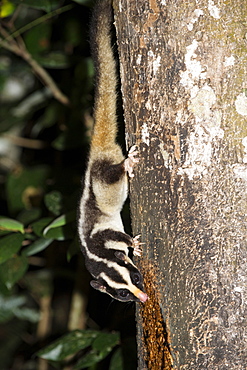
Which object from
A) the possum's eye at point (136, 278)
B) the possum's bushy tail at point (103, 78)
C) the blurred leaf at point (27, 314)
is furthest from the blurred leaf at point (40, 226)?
the blurred leaf at point (27, 314)

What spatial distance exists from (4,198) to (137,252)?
4.15m

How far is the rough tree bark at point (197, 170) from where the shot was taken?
1.75 metres

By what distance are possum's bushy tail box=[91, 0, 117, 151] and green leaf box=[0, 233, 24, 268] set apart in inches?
29.6

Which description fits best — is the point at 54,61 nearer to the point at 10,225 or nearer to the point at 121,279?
the point at 10,225

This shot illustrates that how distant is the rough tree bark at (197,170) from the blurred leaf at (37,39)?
2584 mm

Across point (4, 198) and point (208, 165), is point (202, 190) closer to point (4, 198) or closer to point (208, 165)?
point (208, 165)

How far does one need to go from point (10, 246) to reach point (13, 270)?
372 mm

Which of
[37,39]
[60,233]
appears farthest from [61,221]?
[37,39]

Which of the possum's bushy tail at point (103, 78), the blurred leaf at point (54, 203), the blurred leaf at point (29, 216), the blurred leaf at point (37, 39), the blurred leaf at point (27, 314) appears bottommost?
the blurred leaf at point (27, 314)

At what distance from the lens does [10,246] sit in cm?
293

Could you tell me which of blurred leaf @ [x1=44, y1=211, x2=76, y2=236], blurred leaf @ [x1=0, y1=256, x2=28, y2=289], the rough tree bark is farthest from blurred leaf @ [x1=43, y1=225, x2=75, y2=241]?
the rough tree bark

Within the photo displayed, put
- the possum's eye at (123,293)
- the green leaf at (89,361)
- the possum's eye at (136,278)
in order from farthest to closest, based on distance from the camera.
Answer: the green leaf at (89,361) → the possum's eye at (123,293) → the possum's eye at (136,278)

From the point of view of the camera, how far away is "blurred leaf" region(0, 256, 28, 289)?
3193 millimetres

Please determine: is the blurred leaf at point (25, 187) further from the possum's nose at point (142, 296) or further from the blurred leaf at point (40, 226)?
the possum's nose at point (142, 296)
